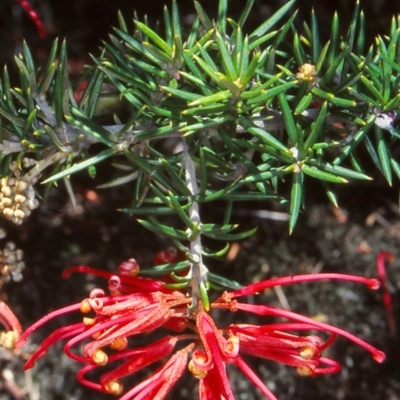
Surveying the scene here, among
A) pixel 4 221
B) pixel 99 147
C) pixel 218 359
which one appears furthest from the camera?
pixel 4 221

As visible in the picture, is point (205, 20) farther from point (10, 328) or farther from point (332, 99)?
point (10, 328)

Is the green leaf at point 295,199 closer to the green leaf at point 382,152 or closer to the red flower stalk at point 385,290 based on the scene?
the green leaf at point 382,152

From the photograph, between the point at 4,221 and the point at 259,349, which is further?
the point at 4,221

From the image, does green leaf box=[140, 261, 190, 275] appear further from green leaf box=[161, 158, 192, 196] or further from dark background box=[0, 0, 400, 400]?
dark background box=[0, 0, 400, 400]

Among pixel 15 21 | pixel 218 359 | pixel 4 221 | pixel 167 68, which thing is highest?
pixel 167 68

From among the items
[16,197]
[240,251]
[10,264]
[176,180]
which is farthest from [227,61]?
[240,251]

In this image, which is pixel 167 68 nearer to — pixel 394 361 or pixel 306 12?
pixel 306 12

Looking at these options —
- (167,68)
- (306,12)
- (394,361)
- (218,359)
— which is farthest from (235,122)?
(394,361)
